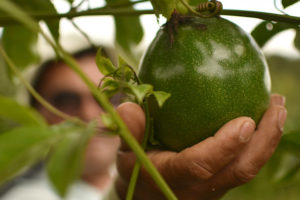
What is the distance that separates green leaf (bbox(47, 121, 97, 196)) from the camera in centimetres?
38

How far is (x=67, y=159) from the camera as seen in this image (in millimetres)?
394

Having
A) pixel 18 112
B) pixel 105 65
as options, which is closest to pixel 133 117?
pixel 105 65

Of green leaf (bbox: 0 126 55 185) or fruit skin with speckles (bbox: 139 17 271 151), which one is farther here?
fruit skin with speckles (bbox: 139 17 271 151)

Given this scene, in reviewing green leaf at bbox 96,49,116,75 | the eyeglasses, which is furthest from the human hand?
the eyeglasses

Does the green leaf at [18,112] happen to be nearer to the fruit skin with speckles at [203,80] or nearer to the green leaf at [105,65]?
the green leaf at [105,65]

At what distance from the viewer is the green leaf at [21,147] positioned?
39cm

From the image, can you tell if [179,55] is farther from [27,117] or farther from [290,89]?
[290,89]

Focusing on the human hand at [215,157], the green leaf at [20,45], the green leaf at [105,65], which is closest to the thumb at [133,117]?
the human hand at [215,157]

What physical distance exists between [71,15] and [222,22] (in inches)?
13.2

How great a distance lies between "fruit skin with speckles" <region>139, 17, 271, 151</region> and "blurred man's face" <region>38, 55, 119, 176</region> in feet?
6.54

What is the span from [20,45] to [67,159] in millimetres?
835

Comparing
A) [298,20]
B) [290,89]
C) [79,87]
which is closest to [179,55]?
[298,20]

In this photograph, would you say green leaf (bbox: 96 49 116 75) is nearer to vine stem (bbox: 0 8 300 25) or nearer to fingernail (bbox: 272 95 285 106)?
vine stem (bbox: 0 8 300 25)

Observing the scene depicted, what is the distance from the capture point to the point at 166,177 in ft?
2.77
